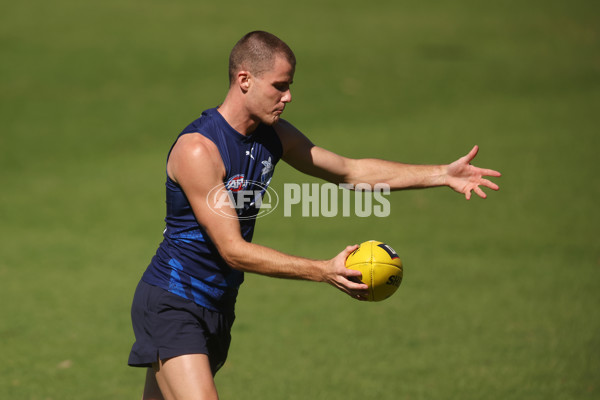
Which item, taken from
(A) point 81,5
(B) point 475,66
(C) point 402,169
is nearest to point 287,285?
(C) point 402,169

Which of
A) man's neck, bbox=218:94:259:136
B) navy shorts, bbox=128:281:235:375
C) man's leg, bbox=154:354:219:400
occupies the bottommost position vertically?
man's leg, bbox=154:354:219:400

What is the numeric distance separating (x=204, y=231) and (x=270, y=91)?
3.57 ft

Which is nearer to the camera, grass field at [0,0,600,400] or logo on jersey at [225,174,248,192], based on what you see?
logo on jersey at [225,174,248,192]

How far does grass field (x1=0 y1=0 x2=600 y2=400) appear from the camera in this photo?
28.4ft

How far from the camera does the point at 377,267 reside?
525 centimetres

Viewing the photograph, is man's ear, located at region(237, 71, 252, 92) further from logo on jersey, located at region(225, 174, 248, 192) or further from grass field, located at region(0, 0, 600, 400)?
grass field, located at region(0, 0, 600, 400)

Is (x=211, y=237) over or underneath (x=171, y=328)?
over

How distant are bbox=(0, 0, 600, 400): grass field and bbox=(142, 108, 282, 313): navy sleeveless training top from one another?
108 inches

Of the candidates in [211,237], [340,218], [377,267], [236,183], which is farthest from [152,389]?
[340,218]

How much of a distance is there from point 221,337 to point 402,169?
2002 millimetres

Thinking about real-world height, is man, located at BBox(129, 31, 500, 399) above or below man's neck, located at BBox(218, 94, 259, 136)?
below

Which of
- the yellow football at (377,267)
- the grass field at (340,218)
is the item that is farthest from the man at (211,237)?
the grass field at (340,218)

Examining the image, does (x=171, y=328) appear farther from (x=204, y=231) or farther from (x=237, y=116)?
(x=237, y=116)

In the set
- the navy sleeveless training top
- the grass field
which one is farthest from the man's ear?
the grass field
